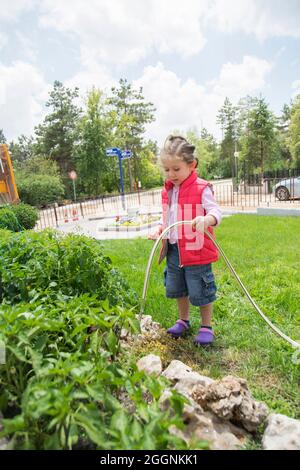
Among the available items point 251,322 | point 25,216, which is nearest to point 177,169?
point 251,322

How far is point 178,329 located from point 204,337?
0.23 metres

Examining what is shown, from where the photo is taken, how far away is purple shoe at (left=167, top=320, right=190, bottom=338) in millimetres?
2428

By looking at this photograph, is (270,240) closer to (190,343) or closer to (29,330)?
(190,343)

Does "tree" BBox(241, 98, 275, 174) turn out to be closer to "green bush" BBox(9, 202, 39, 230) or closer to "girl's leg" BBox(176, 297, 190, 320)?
Answer: "green bush" BBox(9, 202, 39, 230)

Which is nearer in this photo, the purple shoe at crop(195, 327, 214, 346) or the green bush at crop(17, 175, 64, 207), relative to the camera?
the purple shoe at crop(195, 327, 214, 346)

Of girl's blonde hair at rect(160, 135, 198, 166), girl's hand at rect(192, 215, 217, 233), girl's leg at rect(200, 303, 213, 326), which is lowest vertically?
girl's leg at rect(200, 303, 213, 326)

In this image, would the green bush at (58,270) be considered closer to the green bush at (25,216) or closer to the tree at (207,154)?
the green bush at (25,216)

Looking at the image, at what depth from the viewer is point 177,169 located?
6.99ft

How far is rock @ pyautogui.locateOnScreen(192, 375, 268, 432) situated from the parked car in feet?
38.9

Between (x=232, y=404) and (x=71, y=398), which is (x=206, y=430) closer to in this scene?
(x=232, y=404)

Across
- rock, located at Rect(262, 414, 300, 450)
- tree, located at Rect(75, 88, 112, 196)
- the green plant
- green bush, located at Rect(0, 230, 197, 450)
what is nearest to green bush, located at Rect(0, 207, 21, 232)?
green bush, located at Rect(0, 230, 197, 450)

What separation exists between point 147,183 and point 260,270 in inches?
1398

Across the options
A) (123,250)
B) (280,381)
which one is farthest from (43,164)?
(280,381)
